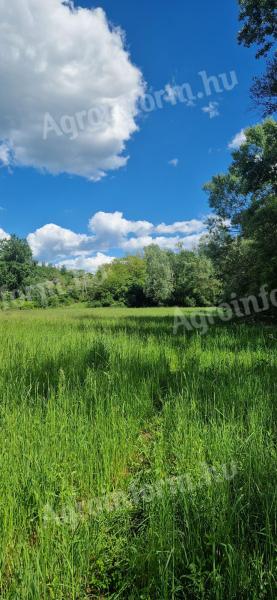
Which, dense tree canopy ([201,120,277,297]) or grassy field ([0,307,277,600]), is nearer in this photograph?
grassy field ([0,307,277,600])

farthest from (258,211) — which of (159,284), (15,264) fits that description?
(15,264)

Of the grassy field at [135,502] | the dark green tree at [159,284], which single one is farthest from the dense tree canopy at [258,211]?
the dark green tree at [159,284]

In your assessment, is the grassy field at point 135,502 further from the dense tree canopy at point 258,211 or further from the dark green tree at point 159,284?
the dark green tree at point 159,284

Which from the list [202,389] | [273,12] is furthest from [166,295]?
[202,389]

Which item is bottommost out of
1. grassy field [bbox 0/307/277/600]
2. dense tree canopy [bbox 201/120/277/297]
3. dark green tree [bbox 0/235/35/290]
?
grassy field [bbox 0/307/277/600]

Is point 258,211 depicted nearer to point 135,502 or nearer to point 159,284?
point 135,502

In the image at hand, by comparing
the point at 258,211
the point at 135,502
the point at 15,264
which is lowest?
the point at 135,502

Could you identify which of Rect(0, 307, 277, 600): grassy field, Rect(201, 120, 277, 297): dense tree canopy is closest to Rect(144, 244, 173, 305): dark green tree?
Rect(201, 120, 277, 297): dense tree canopy

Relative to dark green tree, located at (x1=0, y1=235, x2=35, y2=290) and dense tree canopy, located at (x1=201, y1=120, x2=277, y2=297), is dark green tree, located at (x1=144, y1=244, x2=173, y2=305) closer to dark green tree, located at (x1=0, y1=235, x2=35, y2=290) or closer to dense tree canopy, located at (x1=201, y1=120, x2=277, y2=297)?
dark green tree, located at (x1=0, y1=235, x2=35, y2=290)

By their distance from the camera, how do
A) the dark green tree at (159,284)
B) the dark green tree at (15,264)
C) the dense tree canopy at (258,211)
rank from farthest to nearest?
the dark green tree at (15,264) < the dark green tree at (159,284) < the dense tree canopy at (258,211)

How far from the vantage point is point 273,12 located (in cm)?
1170

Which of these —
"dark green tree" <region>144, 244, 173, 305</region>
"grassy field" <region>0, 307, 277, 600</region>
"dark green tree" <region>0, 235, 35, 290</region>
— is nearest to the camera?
"grassy field" <region>0, 307, 277, 600</region>

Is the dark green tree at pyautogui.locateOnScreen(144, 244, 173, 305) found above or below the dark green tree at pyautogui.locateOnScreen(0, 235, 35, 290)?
below

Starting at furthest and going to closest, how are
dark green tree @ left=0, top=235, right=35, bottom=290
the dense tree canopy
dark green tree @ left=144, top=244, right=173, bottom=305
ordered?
dark green tree @ left=0, top=235, right=35, bottom=290 → dark green tree @ left=144, top=244, right=173, bottom=305 → the dense tree canopy
